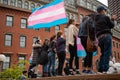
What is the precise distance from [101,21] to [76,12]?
3359 centimetres

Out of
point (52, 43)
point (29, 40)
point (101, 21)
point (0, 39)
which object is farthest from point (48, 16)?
point (29, 40)

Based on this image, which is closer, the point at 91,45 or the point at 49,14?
the point at 91,45

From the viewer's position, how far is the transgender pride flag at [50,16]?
9.28 meters

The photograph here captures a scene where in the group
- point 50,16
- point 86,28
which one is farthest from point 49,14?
point 86,28

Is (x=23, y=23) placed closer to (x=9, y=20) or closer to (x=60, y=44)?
(x=9, y=20)

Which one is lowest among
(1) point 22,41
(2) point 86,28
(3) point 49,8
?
(2) point 86,28

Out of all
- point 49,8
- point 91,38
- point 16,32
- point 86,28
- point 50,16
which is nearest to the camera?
point 91,38

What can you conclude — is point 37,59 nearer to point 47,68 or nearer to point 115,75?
point 47,68

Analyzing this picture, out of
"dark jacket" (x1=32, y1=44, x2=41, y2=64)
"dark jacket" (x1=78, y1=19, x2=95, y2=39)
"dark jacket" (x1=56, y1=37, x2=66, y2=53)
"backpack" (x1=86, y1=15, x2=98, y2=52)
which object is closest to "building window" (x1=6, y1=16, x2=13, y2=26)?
"dark jacket" (x1=32, y1=44, x2=41, y2=64)

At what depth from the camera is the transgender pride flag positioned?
30.5 feet

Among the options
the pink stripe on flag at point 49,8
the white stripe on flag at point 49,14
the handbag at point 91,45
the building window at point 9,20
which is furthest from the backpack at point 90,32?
the building window at point 9,20

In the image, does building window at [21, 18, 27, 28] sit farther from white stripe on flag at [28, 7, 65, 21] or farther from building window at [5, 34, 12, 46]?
white stripe on flag at [28, 7, 65, 21]

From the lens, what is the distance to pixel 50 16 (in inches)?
396

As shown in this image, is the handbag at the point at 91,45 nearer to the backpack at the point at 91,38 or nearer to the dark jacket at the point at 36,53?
the backpack at the point at 91,38
